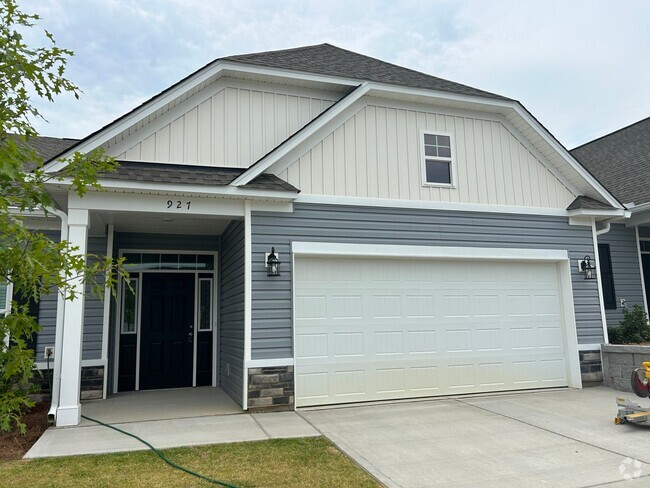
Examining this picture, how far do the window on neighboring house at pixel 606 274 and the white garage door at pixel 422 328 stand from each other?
2910mm

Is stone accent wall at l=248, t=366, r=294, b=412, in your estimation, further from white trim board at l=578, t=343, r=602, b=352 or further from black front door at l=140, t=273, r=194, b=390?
white trim board at l=578, t=343, r=602, b=352

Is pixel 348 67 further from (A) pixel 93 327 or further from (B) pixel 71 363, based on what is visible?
(B) pixel 71 363

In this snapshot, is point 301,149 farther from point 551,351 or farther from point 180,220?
point 551,351

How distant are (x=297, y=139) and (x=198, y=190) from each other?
168 cm

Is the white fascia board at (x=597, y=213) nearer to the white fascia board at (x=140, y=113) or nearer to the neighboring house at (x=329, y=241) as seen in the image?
the neighboring house at (x=329, y=241)

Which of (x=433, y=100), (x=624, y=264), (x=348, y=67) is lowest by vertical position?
(x=624, y=264)

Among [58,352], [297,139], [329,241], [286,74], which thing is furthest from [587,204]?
[58,352]

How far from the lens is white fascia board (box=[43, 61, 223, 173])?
671 centimetres

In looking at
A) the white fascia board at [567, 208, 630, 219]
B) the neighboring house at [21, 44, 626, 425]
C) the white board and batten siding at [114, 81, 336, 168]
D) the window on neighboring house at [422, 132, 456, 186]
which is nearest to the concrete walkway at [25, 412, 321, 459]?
the neighboring house at [21, 44, 626, 425]

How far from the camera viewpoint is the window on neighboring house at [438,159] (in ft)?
27.4

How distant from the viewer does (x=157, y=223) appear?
8273 millimetres

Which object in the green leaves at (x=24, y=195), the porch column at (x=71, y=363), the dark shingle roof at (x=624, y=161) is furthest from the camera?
the dark shingle roof at (x=624, y=161)

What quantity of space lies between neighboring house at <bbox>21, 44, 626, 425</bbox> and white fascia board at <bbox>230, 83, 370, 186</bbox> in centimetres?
3

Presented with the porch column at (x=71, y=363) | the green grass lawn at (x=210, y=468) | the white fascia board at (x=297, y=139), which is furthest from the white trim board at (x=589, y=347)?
the porch column at (x=71, y=363)
